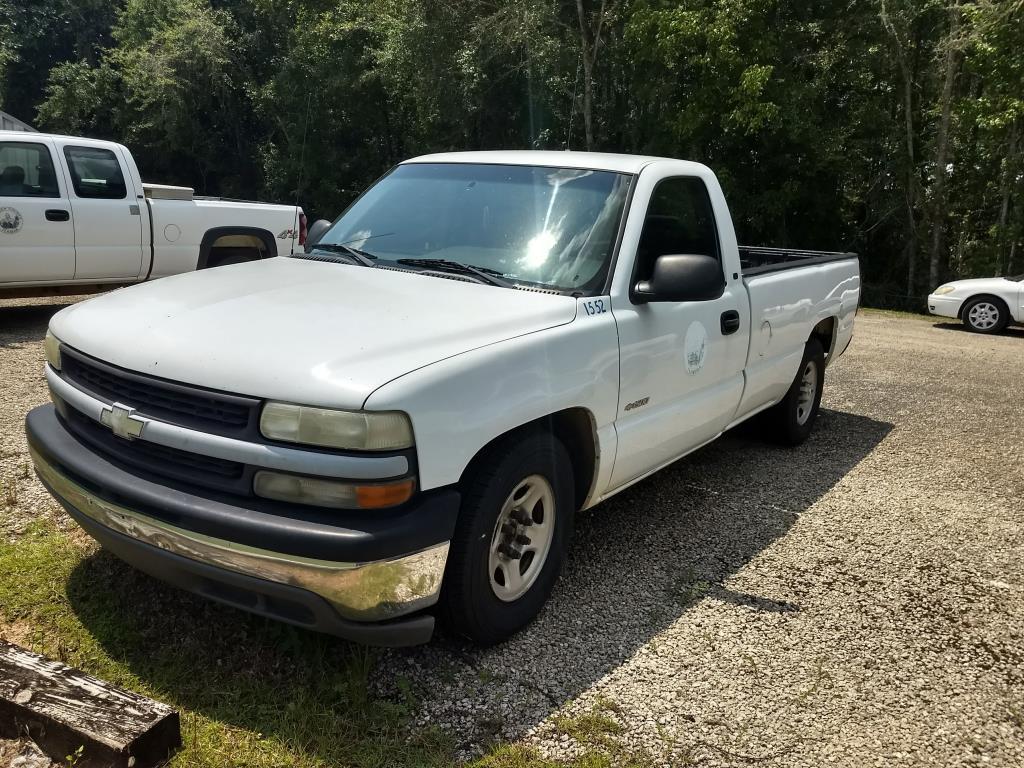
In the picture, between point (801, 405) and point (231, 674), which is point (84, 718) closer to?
point (231, 674)

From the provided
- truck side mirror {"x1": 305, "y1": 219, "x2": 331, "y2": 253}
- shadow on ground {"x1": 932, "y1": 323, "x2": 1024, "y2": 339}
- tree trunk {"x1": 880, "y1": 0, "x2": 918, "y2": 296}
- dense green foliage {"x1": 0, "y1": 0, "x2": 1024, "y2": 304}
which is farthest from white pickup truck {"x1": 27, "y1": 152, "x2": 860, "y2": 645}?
tree trunk {"x1": 880, "y1": 0, "x2": 918, "y2": 296}

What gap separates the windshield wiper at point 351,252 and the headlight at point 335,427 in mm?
1437

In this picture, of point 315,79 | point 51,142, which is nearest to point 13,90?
point 315,79

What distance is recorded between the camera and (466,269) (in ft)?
11.7

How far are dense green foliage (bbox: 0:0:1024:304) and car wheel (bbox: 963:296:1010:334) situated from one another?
4646 millimetres

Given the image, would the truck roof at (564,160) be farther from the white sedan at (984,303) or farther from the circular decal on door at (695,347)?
the white sedan at (984,303)

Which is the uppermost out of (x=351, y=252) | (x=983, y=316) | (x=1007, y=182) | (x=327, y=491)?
(x=1007, y=182)

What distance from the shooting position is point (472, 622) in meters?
2.92

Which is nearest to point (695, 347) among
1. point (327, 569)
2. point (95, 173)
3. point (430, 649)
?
point (430, 649)

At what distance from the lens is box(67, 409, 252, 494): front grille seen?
2549 mm

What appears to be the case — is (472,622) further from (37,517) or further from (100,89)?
(100,89)

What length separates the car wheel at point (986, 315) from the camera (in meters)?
13.5

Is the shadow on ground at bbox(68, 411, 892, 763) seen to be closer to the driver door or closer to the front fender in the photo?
the driver door

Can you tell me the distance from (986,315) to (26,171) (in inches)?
539
